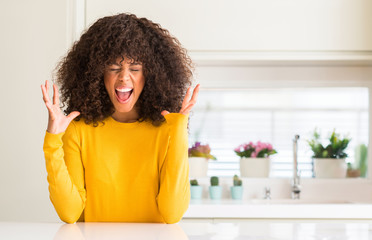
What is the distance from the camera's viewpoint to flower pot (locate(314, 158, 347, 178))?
119 inches

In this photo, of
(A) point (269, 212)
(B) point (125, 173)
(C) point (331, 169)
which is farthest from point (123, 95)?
(C) point (331, 169)

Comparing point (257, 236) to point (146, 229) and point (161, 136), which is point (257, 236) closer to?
point (146, 229)

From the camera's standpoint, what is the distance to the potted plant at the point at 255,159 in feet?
9.82

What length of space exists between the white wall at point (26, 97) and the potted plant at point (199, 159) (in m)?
0.87

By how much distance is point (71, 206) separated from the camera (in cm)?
138

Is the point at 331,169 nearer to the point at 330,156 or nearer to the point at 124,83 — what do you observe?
the point at 330,156

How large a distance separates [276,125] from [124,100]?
6.02 feet

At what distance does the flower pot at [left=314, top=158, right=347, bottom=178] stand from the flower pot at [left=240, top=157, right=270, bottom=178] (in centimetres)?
32

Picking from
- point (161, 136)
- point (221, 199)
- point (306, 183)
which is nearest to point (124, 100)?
point (161, 136)

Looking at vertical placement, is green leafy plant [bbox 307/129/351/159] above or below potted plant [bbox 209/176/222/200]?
above

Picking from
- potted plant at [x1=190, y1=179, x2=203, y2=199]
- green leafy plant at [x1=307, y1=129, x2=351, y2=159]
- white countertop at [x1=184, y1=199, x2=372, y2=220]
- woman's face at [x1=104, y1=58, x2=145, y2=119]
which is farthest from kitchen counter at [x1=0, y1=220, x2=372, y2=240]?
green leafy plant at [x1=307, y1=129, x2=351, y2=159]

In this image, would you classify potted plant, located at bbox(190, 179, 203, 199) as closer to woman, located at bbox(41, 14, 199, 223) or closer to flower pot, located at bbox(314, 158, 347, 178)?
flower pot, located at bbox(314, 158, 347, 178)

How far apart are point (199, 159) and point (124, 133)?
1.52m

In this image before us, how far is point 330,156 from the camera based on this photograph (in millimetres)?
3055
